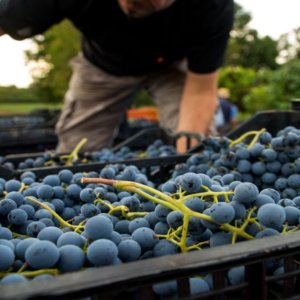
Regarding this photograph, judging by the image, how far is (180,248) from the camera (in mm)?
587

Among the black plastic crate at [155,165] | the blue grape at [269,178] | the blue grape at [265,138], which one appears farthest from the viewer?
the black plastic crate at [155,165]

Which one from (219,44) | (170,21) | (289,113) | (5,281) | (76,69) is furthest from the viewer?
(76,69)

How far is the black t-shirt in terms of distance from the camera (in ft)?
5.57

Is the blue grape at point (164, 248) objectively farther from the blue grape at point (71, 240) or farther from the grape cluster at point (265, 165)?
the grape cluster at point (265, 165)

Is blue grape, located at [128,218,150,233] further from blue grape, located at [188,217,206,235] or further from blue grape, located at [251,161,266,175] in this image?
blue grape, located at [251,161,266,175]

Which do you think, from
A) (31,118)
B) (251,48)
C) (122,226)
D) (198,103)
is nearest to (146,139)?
(198,103)

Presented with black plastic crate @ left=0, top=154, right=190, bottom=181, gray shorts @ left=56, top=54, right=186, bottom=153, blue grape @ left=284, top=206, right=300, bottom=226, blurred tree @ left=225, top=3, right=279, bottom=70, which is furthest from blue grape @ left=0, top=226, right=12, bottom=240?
blurred tree @ left=225, top=3, right=279, bottom=70

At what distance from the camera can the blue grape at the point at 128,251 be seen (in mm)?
567

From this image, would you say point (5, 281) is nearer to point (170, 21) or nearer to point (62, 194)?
point (62, 194)

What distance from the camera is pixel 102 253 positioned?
52cm

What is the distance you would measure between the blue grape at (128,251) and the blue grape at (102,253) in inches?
1.4

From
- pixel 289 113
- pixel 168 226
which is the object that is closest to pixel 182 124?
pixel 289 113

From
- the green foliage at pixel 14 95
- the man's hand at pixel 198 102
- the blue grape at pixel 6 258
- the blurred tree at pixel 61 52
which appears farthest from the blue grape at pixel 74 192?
the green foliage at pixel 14 95

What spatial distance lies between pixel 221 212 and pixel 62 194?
19.0 inches
